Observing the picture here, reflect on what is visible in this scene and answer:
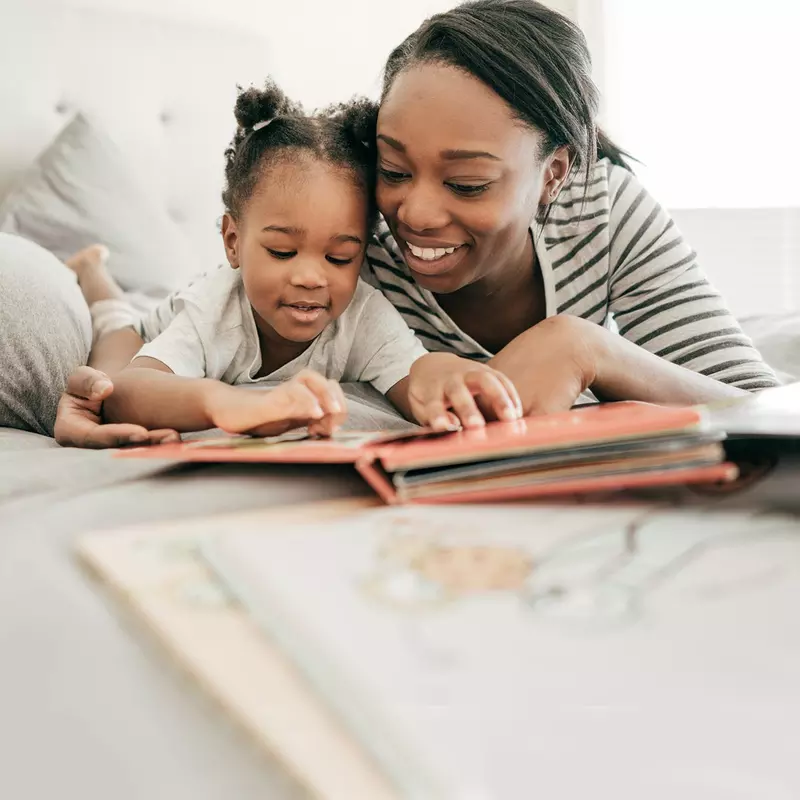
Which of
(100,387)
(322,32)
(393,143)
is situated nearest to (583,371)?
(393,143)

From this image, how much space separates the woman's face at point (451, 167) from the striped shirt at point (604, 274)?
0.50 ft

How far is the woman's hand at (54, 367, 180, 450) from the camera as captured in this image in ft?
2.56

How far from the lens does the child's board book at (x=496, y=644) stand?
246 mm

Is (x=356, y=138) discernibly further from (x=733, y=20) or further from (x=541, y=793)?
(x=733, y=20)

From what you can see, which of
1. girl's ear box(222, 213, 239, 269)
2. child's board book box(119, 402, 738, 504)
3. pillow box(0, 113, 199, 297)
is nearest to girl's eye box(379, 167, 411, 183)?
girl's ear box(222, 213, 239, 269)

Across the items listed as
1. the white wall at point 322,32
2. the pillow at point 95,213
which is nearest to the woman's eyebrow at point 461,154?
the pillow at point 95,213

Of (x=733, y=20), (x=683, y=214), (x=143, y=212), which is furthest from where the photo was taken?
(x=683, y=214)

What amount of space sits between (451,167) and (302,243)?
20 centimetres

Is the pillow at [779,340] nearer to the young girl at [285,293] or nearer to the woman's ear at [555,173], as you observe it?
the woman's ear at [555,173]

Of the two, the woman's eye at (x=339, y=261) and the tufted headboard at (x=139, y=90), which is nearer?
the woman's eye at (x=339, y=261)

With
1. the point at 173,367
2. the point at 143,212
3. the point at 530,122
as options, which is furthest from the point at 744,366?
the point at 143,212

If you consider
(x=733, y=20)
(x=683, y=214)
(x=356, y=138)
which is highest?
→ (x=733, y=20)

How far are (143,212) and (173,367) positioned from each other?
0.91 m

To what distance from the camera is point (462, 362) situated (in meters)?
0.87
